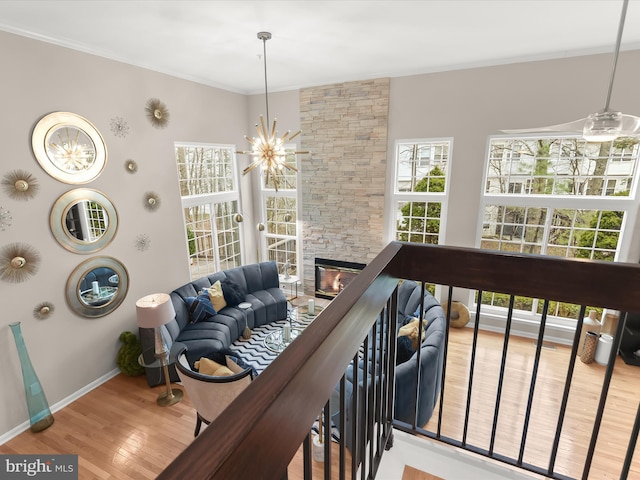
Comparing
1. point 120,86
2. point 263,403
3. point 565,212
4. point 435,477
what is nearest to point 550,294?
point 435,477

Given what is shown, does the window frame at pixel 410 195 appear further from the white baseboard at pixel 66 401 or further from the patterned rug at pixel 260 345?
the white baseboard at pixel 66 401

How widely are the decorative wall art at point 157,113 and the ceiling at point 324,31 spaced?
0.43m

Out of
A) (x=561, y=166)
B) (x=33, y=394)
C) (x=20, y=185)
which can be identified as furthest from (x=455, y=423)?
(x=20, y=185)

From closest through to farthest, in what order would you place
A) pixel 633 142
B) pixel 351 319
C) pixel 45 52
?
1. pixel 351 319
2. pixel 45 52
3. pixel 633 142

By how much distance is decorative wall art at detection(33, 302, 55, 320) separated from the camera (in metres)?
3.26

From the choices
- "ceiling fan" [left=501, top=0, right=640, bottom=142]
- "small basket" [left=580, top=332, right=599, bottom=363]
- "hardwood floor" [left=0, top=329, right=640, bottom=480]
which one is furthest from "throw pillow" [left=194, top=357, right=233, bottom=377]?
"small basket" [left=580, top=332, right=599, bottom=363]

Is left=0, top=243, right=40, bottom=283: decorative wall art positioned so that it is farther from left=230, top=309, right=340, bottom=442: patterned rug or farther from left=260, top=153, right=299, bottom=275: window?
left=260, top=153, right=299, bottom=275: window

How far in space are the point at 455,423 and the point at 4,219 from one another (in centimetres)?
476

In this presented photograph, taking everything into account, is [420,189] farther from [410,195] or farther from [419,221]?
[419,221]

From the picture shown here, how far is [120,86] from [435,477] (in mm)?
4776

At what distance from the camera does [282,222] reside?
6.40 m

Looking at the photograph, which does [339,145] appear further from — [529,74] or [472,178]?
[529,74]

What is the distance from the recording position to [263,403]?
19.0 inches

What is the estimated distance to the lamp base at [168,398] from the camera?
3523mm
